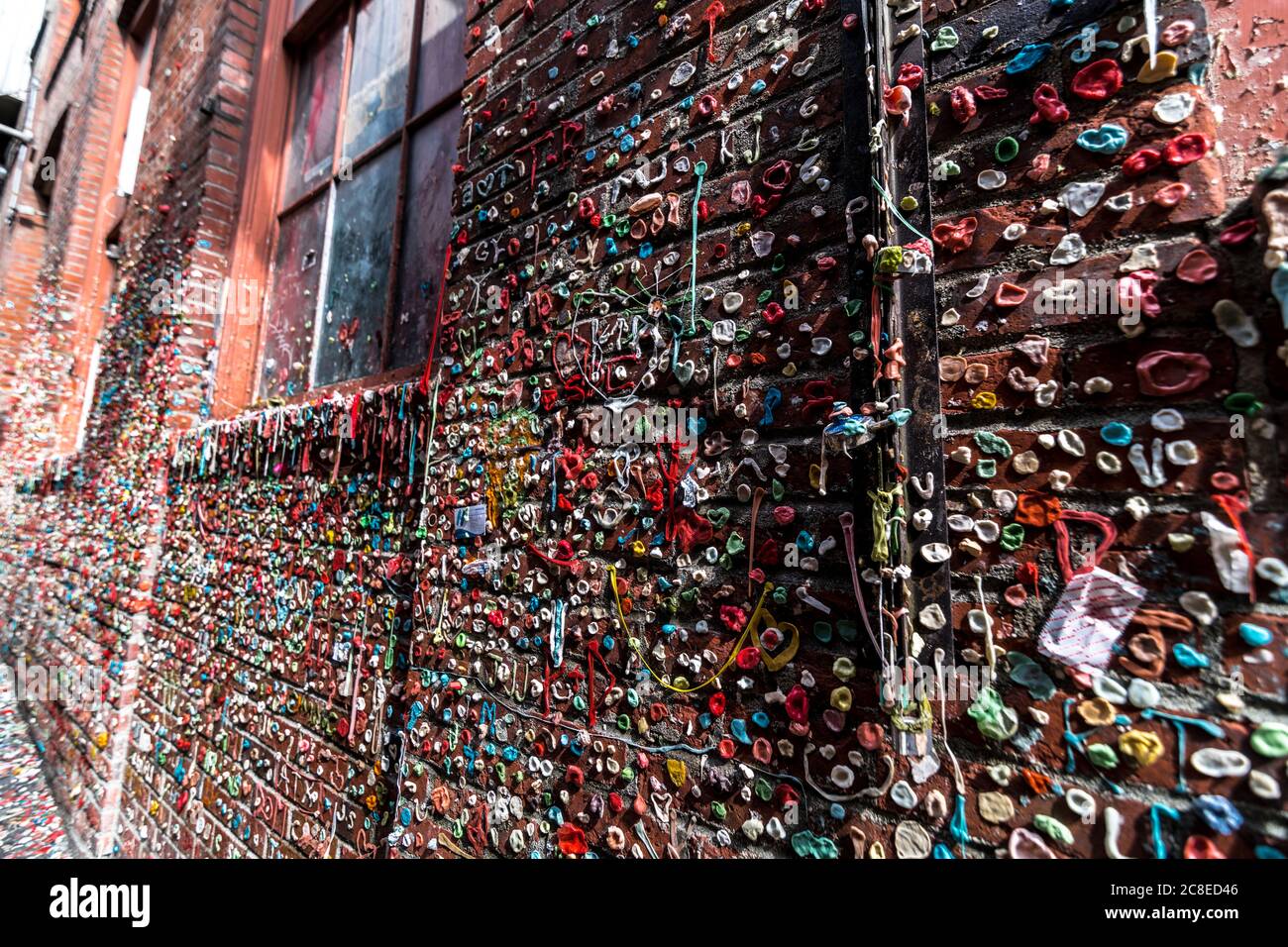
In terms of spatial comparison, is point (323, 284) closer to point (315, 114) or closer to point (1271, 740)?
point (315, 114)

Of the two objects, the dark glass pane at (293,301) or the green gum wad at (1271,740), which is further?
the dark glass pane at (293,301)

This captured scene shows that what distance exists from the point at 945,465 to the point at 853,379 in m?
0.20

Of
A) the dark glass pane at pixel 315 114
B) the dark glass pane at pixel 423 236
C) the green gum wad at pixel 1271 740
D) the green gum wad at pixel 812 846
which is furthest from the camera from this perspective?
the dark glass pane at pixel 315 114

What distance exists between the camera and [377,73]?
108 inches

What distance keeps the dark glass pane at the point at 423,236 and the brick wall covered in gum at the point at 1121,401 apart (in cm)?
179

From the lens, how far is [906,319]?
2.98 feet

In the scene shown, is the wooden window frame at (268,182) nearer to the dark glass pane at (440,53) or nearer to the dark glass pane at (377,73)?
the dark glass pane at (377,73)

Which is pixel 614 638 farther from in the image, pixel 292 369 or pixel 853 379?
pixel 292 369

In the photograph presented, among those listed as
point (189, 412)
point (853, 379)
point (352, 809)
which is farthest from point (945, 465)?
point (189, 412)

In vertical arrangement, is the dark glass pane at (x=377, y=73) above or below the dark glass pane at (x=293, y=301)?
above

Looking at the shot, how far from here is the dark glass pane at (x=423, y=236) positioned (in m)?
2.20

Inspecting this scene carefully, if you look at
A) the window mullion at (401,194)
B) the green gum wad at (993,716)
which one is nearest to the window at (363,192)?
the window mullion at (401,194)

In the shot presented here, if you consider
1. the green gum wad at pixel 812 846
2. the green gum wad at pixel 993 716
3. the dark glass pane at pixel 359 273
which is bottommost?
the green gum wad at pixel 812 846

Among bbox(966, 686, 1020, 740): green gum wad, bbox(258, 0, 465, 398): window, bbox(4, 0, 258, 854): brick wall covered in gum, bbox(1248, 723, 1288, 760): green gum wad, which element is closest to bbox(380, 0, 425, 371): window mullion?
bbox(258, 0, 465, 398): window
